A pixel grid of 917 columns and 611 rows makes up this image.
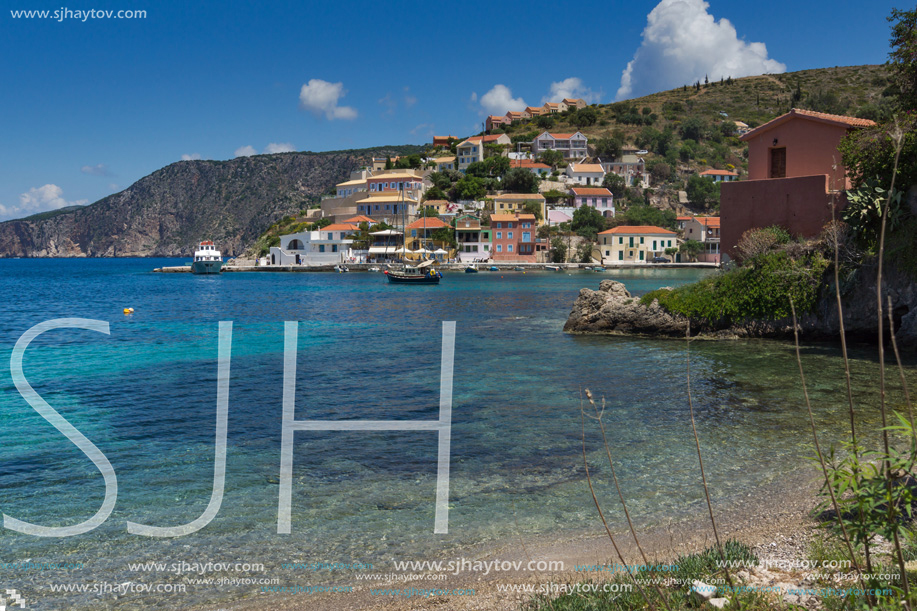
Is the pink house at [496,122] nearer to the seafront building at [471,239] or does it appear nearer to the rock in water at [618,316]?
the seafront building at [471,239]

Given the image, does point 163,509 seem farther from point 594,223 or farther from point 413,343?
point 594,223

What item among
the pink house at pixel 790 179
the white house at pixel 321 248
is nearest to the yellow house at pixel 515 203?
the white house at pixel 321 248

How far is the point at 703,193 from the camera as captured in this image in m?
94.0

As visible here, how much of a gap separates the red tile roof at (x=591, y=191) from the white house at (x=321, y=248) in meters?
33.3

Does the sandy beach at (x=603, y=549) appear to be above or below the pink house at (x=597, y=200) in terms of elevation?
below

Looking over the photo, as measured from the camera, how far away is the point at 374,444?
924 centimetres

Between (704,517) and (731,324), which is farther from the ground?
(731,324)

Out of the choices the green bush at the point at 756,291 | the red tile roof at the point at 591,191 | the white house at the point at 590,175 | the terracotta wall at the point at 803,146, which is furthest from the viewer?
the white house at the point at 590,175

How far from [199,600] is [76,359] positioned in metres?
15.4

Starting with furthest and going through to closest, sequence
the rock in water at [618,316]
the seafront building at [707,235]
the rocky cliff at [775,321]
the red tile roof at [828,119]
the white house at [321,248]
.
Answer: the white house at [321,248] → the seafront building at [707,235] → the rock in water at [618,316] → the red tile roof at [828,119] → the rocky cliff at [775,321]

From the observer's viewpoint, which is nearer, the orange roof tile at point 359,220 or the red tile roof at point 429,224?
the red tile roof at point 429,224

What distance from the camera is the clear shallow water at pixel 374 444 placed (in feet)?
19.5

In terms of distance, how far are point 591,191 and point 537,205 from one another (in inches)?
433

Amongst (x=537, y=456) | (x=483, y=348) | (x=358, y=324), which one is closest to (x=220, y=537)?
(x=537, y=456)
